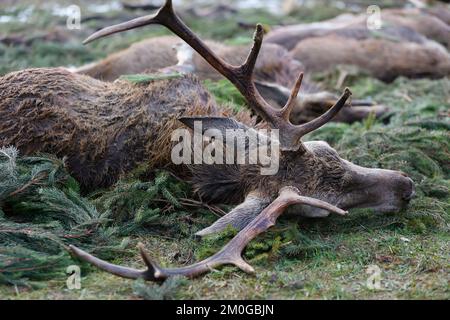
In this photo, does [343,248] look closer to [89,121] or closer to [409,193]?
[409,193]

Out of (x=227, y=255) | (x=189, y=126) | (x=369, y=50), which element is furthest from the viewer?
(x=369, y=50)

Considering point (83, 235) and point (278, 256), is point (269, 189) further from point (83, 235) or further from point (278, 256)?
point (83, 235)

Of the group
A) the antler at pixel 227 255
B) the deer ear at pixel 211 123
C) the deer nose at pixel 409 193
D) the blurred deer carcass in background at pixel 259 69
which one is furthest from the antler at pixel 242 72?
the blurred deer carcass in background at pixel 259 69

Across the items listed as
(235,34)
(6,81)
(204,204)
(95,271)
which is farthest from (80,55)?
(95,271)

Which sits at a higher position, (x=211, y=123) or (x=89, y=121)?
(x=211, y=123)

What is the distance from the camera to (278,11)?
12.2 metres

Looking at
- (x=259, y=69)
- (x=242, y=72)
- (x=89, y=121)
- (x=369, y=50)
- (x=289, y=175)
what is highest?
(x=242, y=72)

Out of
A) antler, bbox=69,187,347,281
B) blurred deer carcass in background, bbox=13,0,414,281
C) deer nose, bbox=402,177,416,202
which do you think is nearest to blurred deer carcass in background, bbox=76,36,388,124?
blurred deer carcass in background, bbox=13,0,414,281

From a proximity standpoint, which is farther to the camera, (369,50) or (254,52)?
(369,50)

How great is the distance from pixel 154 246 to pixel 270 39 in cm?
492

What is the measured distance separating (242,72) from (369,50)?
4.79 meters

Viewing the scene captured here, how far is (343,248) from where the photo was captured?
422cm

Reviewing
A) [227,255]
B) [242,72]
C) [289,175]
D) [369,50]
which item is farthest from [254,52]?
[369,50]

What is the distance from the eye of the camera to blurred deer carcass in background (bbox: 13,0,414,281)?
433 centimetres
